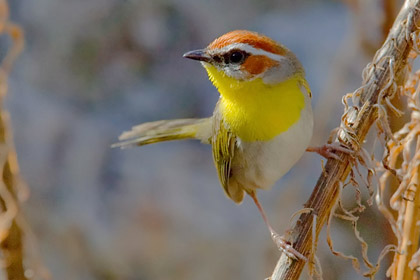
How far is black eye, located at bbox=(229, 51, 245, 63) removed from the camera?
1.19m

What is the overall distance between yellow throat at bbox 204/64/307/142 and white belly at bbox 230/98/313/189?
0.02m

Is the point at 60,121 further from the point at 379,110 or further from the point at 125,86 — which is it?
the point at 379,110

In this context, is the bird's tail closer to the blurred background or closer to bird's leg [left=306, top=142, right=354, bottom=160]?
bird's leg [left=306, top=142, right=354, bottom=160]

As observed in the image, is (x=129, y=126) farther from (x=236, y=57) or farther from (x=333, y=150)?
(x=333, y=150)

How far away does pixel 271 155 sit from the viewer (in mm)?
1266

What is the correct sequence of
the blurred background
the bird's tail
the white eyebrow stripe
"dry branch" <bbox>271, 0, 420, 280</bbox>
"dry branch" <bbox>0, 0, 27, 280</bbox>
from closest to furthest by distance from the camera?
"dry branch" <bbox>271, 0, 420, 280</bbox> < "dry branch" <bbox>0, 0, 27, 280</bbox> < the white eyebrow stripe < the bird's tail < the blurred background

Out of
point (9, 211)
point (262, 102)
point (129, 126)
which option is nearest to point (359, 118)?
point (262, 102)

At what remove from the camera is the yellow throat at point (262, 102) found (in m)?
1.20

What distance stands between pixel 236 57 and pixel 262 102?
107 millimetres

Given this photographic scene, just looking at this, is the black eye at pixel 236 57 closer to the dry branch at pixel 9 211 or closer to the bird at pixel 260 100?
the bird at pixel 260 100

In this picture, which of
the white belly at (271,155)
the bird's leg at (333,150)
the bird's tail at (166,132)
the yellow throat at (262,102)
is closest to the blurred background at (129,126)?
the bird's tail at (166,132)

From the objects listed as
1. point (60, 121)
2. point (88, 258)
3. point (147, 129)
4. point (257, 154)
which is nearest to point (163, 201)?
point (88, 258)

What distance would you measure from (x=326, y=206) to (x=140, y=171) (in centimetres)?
164

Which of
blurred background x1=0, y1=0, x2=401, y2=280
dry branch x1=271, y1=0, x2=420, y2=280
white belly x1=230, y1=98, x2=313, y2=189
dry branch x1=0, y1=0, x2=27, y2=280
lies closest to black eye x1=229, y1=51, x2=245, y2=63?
white belly x1=230, y1=98, x2=313, y2=189
